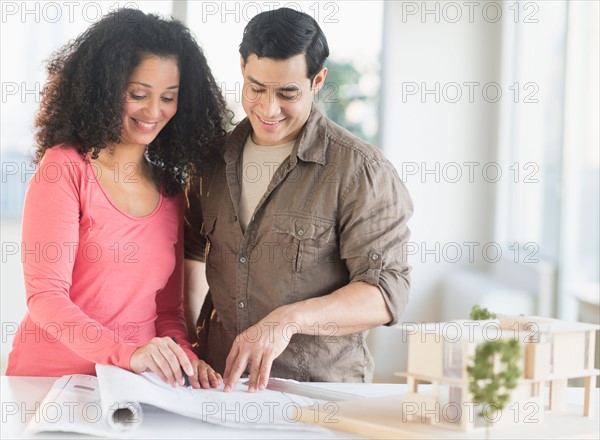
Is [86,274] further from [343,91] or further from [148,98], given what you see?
[343,91]

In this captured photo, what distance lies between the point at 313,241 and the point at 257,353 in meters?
0.36

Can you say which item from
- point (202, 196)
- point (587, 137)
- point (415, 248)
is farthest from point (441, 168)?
point (202, 196)

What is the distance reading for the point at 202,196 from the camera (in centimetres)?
205

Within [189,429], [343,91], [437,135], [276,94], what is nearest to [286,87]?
[276,94]

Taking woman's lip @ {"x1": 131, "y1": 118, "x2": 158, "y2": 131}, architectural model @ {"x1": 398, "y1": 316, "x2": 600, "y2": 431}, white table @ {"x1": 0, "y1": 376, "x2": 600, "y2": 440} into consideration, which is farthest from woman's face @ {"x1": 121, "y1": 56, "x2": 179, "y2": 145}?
architectural model @ {"x1": 398, "y1": 316, "x2": 600, "y2": 431}

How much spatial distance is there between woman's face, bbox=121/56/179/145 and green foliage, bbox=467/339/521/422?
94 centimetres

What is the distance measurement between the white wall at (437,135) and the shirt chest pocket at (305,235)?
8.96 feet

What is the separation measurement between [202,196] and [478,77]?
2.85 m

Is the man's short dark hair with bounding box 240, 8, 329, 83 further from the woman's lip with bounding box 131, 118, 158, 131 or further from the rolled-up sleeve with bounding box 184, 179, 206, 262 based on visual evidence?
the rolled-up sleeve with bounding box 184, 179, 206, 262

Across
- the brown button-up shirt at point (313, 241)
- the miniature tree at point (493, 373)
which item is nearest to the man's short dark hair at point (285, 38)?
the brown button-up shirt at point (313, 241)

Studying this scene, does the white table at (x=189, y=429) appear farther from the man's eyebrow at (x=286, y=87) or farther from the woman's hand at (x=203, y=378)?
the man's eyebrow at (x=286, y=87)

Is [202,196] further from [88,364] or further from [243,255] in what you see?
[88,364]

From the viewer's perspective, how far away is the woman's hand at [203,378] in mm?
1612

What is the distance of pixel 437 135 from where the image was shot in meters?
4.58
